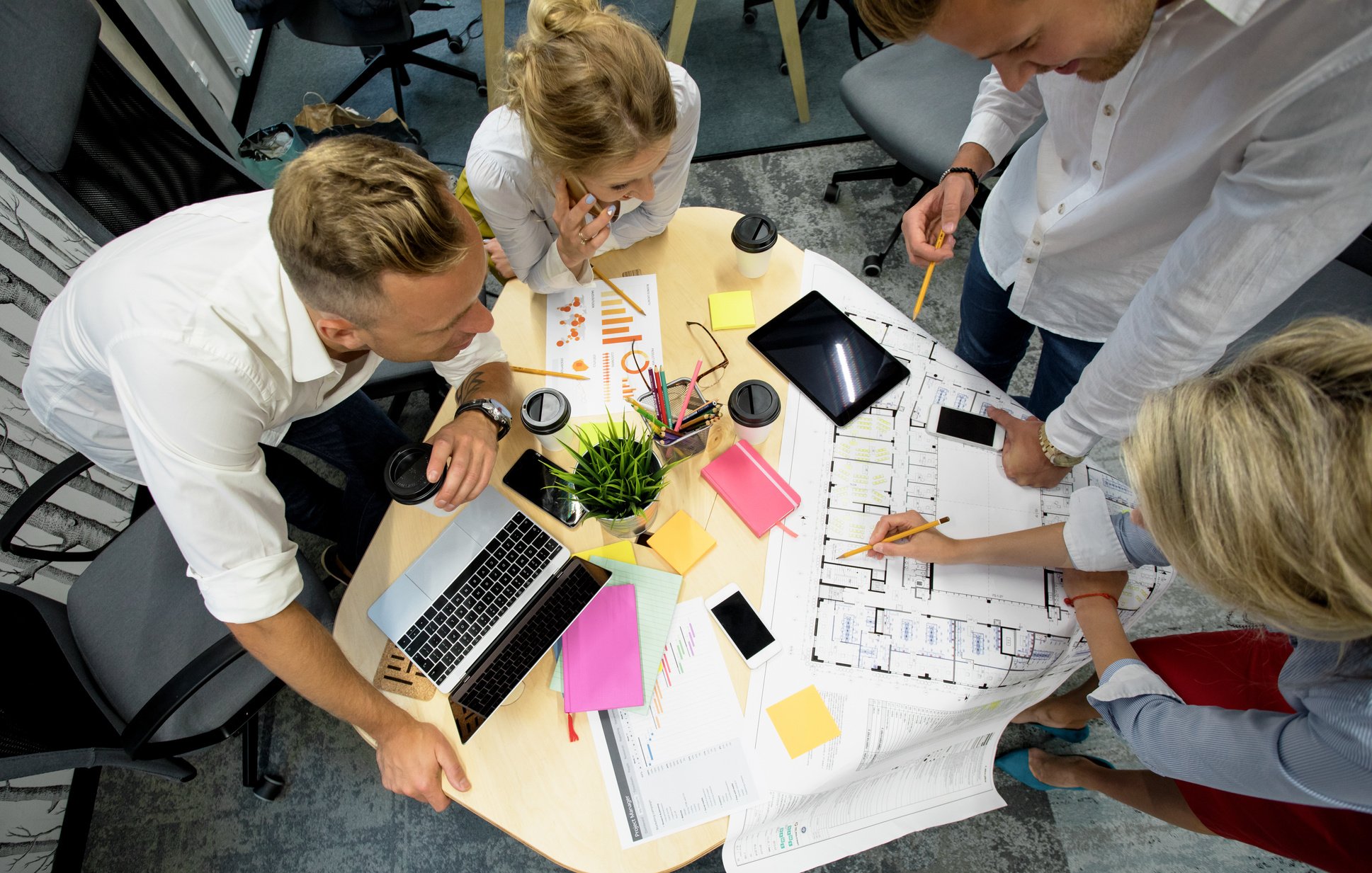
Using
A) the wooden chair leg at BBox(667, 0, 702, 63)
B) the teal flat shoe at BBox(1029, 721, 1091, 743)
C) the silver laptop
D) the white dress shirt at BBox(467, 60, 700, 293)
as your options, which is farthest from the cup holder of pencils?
the wooden chair leg at BBox(667, 0, 702, 63)

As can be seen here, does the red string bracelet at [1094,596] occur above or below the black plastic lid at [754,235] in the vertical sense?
below

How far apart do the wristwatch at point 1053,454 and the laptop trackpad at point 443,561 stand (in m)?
1.03

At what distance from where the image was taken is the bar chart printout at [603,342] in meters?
1.34

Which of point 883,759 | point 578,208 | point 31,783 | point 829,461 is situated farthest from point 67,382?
point 883,759

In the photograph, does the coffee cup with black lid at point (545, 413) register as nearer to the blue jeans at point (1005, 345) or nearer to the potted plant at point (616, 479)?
the potted plant at point (616, 479)

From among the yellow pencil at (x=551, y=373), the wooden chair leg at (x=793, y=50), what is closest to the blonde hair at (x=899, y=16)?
the yellow pencil at (x=551, y=373)

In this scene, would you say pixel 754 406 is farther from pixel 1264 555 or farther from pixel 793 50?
pixel 793 50

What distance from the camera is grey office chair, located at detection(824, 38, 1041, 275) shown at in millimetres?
1896

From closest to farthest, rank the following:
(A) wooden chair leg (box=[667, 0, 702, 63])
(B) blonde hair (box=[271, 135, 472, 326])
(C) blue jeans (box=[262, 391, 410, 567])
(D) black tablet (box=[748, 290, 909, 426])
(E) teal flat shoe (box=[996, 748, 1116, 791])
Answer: (B) blonde hair (box=[271, 135, 472, 326]), (D) black tablet (box=[748, 290, 909, 426]), (C) blue jeans (box=[262, 391, 410, 567]), (E) teal flat shoe (box=[996, 748, 1116, 791]), (A) wooden chair leg (box=[667, 0, 702, 63])

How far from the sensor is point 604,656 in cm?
113

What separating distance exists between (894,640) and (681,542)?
40cm

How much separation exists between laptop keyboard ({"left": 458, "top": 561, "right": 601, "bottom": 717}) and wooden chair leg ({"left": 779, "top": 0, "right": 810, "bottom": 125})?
216cm

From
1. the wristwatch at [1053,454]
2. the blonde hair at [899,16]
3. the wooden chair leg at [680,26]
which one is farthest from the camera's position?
the wooden chair leg at [680,26]

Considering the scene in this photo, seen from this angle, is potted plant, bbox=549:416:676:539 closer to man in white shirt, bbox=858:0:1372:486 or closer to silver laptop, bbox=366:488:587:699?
silver laptop, bbox=366:488:587:699
